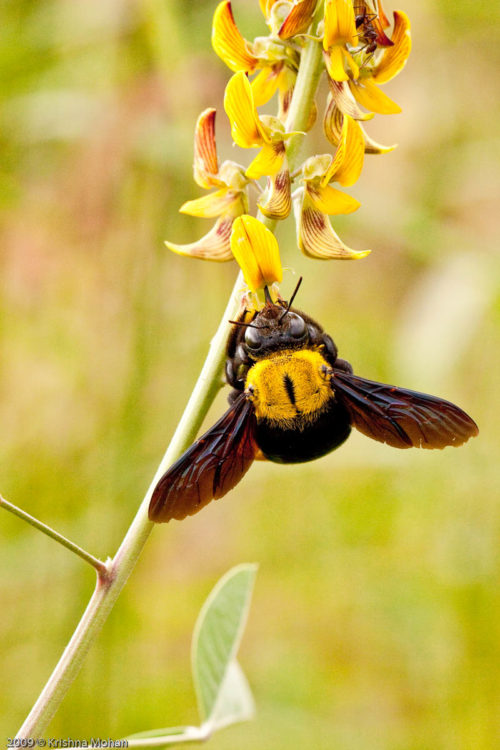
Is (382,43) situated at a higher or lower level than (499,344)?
lower

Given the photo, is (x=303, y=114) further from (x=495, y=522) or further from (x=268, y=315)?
(x=495, y=522)

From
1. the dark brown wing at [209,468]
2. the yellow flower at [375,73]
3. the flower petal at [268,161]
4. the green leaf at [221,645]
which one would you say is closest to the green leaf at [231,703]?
the green leaf at [221,645]

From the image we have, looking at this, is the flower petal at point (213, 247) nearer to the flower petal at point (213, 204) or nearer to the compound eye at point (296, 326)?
the flower petal at point (213, 204)

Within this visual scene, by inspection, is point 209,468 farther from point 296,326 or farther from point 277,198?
point 277,198

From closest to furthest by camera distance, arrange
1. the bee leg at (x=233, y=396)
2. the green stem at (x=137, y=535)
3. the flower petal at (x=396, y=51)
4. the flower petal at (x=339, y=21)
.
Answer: the green stem at (x=137, y=535)
the flower petal at (x=339, y=21)
the flower petal at (x=396, y=51)
the bee leg at (x=233, y=396)

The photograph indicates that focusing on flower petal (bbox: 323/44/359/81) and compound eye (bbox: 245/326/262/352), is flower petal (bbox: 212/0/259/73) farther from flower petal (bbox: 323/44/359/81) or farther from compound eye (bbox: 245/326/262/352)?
compound eye (bbox: 245/326/262/352)

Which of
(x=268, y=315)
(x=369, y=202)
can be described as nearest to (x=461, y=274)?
(x=369, y=202)
